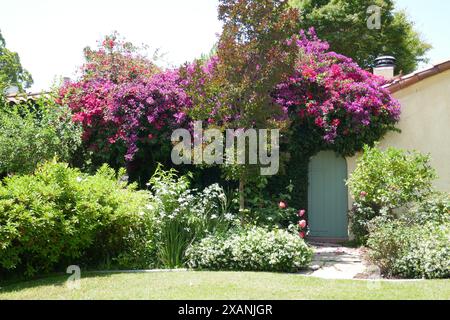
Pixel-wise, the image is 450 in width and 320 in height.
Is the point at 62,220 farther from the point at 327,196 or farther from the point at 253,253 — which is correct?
the point at 327,196

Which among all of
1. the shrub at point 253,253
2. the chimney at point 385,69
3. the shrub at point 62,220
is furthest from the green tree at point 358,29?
the shrub at point 62,220

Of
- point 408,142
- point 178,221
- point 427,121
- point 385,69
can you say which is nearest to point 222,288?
point 178,221

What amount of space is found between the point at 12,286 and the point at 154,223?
2560 mm

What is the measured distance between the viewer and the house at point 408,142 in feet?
37.2

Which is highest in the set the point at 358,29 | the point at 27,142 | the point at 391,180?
the point at 358,29

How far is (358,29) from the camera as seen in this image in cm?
2339

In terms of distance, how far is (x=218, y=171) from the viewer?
11508mm

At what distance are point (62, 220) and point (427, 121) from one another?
28.6 ft

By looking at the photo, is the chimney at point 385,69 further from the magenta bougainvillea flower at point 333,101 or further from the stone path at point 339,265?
the stone path at point 339,265

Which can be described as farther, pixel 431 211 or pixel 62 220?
pixel 431 211

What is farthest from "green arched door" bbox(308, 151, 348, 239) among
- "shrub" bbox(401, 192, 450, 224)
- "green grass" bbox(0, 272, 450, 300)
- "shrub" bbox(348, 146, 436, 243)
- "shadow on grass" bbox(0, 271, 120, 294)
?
"shadow on grass" bbox(0, 271, 120, 294)

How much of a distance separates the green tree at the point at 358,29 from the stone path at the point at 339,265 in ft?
52.1
